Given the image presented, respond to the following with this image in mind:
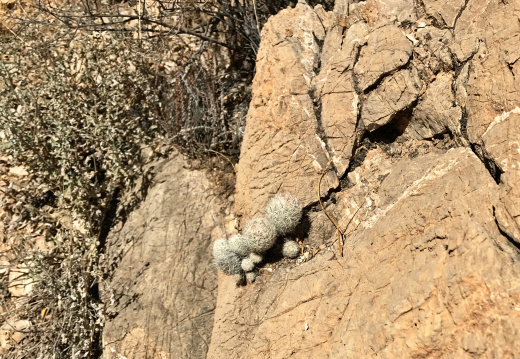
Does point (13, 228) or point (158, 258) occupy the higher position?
point (13, 228)

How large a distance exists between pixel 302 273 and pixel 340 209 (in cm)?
52

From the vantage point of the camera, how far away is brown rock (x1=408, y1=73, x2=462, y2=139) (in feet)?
8.81

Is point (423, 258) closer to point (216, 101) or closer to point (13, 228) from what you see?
point (216, 101)

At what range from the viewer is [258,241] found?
3.24m

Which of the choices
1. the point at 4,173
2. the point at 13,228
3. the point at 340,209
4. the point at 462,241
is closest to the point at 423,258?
the point at 462,241

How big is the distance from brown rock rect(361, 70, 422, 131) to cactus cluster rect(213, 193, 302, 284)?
79 centimetres

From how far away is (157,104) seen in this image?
484 centimetres

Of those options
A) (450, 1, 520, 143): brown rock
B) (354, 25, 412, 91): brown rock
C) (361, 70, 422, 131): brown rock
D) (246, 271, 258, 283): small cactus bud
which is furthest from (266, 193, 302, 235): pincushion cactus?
(450, 1, 520, 143): brown rock

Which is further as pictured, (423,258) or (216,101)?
(216,101)

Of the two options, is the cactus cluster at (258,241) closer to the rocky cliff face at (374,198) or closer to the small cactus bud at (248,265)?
the small cactus bud at (248,265)

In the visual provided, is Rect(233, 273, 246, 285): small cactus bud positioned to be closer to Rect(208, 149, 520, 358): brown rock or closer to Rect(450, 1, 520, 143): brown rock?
Rect(208, 149, 520, 358): brown rock

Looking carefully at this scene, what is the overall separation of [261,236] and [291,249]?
233 mm

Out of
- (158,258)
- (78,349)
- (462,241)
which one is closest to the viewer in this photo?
(462,241)

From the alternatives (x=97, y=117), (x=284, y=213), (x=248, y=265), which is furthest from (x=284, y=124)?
(x=97, y=117)
